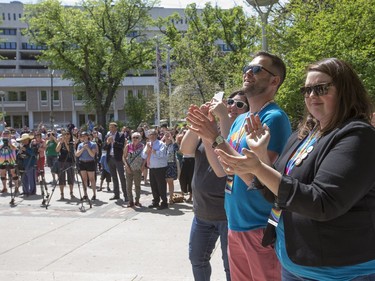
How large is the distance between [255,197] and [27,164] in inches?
409

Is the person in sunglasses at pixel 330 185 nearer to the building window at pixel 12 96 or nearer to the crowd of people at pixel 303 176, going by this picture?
the crowd of people at pixel 303 176

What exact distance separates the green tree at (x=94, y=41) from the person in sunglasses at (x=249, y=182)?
1293 inches

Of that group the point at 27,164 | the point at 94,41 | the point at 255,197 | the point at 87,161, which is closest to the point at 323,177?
the point at 255,197

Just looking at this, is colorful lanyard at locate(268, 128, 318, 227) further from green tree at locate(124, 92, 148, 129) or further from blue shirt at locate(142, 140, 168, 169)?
green tree at locate(124, 92, 148, 129)

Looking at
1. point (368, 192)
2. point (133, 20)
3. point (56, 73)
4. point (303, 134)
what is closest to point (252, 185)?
point (303, 134)

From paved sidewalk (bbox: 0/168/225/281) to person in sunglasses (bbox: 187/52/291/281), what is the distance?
237cm

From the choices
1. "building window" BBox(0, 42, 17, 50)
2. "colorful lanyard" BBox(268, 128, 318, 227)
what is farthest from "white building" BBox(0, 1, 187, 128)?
"colorful lanyard" BBox(268, 128, 318, 227)

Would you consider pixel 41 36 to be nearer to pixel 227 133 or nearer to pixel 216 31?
pixel 216 31

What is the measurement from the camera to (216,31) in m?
37.7

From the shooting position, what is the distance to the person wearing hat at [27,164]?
11.6 meters

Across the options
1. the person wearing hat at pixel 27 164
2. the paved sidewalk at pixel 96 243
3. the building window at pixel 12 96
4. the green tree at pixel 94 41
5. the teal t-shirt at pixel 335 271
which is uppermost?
the green tree at pixel 94 41

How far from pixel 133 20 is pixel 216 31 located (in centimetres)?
728

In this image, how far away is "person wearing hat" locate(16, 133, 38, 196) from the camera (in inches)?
458

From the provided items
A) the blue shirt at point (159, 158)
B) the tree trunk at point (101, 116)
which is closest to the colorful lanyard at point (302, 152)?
the blue shirt at point (159, 158)
